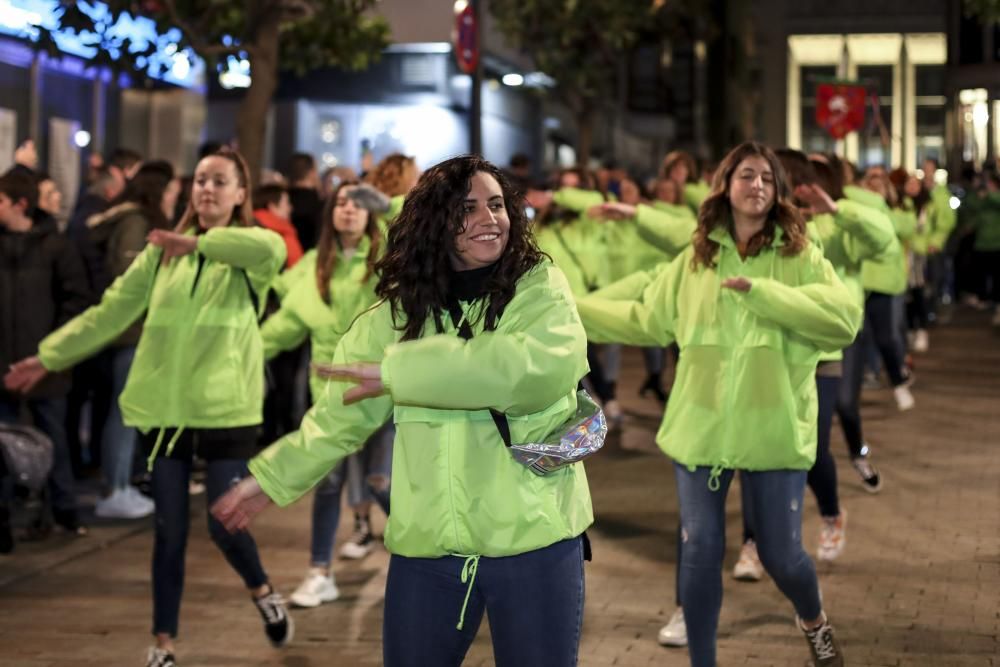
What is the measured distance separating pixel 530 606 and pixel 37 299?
19.8 feet

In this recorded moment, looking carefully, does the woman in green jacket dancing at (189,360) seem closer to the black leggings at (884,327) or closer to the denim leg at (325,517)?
the denim leg at (325,517)

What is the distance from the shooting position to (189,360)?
6.46 metres

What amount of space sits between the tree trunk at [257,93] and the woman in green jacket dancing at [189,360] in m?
6.89

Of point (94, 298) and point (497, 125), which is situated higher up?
point (497, 125)

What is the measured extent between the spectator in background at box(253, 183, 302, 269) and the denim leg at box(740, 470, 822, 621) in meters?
6.12

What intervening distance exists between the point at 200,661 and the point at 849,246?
372cm

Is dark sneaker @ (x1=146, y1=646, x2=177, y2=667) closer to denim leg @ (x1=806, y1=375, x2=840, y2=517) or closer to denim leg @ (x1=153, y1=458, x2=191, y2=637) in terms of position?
denim leg @ (x1=153, y1=458, x2=191, y2=637)

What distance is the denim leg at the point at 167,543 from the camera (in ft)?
20.8

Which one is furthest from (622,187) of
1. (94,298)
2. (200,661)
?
(200,661)

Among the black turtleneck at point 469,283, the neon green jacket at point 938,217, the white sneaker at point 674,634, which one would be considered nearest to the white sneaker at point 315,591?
the white sneaker at point 674,634

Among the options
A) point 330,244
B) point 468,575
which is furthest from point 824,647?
point 330,244

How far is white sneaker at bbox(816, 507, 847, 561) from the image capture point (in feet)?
27.4

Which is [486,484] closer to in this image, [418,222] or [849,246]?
[418,222]

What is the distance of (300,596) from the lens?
760cm
